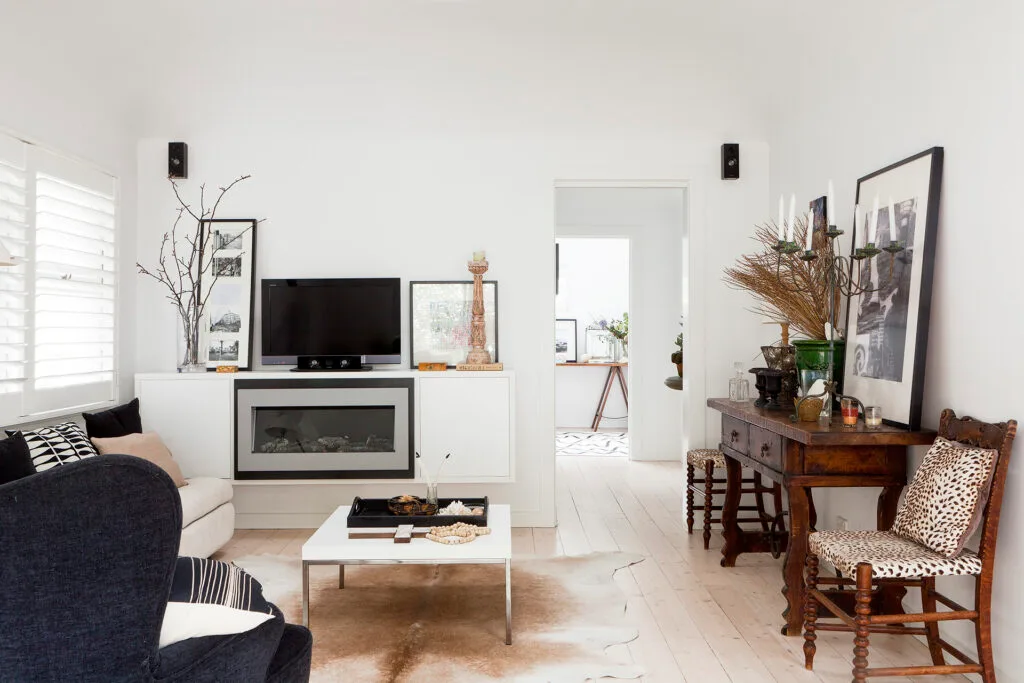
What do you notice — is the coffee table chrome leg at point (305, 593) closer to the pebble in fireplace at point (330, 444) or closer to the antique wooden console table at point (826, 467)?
the pebble in fireplace at point (330, 444)

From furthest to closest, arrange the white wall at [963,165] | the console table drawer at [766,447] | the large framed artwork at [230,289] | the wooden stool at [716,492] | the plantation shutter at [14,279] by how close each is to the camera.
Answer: the large framed artwork at [230,289]
the wooden stool at [716,492]
the plantation shutter at [14,279]
the console table drawer at [766,447]
the white wall at [963,165]

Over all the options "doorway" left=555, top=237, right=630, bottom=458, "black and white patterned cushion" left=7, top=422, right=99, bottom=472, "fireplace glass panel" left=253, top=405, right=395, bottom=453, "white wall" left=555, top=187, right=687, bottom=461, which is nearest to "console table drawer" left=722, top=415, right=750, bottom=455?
"fireplace glass panel" left=253, top=405, right=395, bottom=453

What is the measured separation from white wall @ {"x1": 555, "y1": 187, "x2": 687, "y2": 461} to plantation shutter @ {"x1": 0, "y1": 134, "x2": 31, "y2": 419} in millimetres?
4673

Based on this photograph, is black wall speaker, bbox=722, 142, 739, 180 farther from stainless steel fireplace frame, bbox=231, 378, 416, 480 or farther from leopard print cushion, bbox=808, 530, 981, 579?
leopard print cushion, bbox=808, 530, 981, 579

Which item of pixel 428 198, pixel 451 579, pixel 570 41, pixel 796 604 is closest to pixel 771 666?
pixel 796 604

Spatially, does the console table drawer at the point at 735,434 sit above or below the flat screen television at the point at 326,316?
below

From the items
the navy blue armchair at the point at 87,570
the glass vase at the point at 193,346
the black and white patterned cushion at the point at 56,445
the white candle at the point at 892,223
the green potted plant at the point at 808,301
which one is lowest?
the black and white patterned cushion at the point at 56,445

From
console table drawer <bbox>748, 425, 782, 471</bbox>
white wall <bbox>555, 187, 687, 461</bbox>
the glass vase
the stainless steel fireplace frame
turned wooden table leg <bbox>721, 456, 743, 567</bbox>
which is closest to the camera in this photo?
console table drawer <bbox>748, 425, 782, 471</bbox>

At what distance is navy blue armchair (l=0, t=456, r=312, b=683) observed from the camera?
3.99 ft

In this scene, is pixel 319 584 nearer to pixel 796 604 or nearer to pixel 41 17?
pixel 796 604

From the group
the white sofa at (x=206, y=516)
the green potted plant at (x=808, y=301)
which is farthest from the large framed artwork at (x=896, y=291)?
the white sofa at (x=206, y=516)

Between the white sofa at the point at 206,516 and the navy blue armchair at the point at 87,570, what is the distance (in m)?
2.42

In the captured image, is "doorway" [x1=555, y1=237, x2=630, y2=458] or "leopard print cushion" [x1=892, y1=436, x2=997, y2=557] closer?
"leopard print cushion" [x1=892, y1=436, x2=997, y2=557]

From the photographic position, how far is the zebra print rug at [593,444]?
766cm
